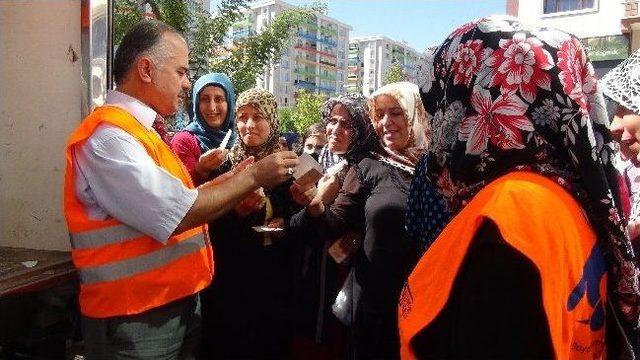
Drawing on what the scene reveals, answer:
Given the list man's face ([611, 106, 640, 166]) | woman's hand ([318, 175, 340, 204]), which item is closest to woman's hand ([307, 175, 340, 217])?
woman's hand ([318, 175, 340, 204])

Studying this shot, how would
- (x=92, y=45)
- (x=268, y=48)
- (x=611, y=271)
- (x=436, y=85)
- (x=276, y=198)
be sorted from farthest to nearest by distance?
(x=268, y=48), (x=276, y=198), (x=92, y=45), (x=436, y=85), (x=611, y=271)

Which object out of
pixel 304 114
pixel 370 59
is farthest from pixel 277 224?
pixel 370 59

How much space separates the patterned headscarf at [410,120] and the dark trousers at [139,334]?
4.66 ft

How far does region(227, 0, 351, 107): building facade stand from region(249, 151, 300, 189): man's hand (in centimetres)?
7727

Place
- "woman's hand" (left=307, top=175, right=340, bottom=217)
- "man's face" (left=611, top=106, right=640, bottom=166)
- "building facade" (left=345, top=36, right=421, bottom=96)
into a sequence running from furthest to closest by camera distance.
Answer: "building facade" (left=345, top=36, right=421, bottom=96)
"woman's hand" (left=307, top=175, right=340, bottom=217)
"man's face" (left=611, top=106, right=640, bottom=166)

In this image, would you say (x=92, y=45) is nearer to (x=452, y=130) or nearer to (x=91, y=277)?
(x=91, y=277)

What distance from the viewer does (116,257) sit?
1.57m

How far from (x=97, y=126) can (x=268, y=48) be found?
26.0 ft

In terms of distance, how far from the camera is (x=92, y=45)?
2.34 meters

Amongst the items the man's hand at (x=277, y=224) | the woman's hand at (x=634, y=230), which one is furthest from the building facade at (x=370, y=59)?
the woman's hand at (x=634, y=230)

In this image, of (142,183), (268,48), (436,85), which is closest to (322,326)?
(142,183)

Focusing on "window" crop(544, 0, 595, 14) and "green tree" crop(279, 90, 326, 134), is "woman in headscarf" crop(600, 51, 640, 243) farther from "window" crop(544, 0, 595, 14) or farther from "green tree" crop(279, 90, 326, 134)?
"green tree" crop(279, 90, 326, 134)

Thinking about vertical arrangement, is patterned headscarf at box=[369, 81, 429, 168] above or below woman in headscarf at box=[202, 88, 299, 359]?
above

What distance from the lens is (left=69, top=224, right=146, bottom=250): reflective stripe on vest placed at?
156 centimetres
